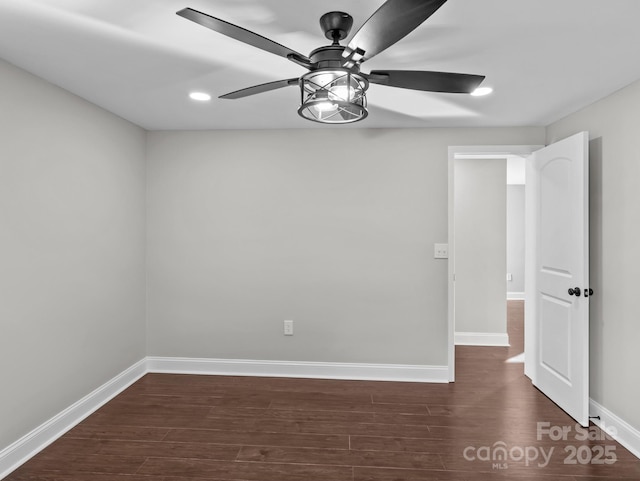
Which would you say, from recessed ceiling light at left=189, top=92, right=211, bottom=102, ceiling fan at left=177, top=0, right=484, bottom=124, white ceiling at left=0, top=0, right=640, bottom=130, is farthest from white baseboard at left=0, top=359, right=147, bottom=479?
ceiling fan at left=177, top=0, right=484, bottom=124

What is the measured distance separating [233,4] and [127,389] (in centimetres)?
314

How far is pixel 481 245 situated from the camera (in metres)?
4.84

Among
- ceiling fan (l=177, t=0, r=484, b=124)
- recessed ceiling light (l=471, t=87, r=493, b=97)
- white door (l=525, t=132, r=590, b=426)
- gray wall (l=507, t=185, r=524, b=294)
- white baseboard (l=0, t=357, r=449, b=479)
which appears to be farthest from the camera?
gray wall (l=507, t=185, r=524, b=294)

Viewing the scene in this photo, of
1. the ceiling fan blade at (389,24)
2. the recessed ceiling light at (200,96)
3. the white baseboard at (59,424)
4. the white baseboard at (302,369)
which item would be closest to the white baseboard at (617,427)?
the white baseboard at (302,369)

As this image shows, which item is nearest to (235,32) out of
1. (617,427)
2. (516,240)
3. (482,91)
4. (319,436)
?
(482,91)

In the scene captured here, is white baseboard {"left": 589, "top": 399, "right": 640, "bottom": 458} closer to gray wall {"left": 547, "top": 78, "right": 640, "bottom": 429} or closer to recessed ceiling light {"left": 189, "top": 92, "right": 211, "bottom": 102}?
gray wall {"left": 547, "top": 78, "right": 640, "bottom": 429}

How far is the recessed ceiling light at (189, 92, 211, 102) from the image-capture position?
2.77 meters

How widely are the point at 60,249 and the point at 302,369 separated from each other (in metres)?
2.21

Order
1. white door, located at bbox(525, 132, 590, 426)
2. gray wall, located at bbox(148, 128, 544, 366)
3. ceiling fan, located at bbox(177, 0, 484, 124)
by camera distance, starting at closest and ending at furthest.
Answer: ceiling fan, located at bbox(177, 0, 484, 124) < white door, located at bbox(525, 132, 590, 426) < gray wall, located at bbox(148, 128, 544, 366)

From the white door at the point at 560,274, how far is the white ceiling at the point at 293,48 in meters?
0.48

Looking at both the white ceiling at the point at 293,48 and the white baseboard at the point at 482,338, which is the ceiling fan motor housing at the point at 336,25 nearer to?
the white ceiling at the point at 293,48

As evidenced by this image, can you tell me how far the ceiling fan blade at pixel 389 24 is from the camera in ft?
4.08

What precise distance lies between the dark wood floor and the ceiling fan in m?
1.96

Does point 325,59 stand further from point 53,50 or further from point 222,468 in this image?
point 222,468
